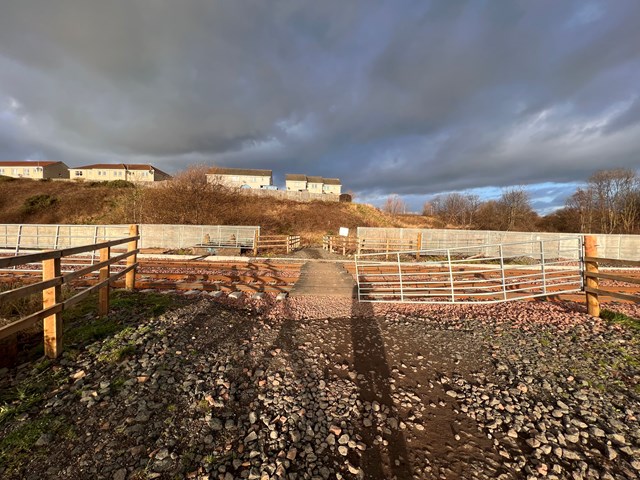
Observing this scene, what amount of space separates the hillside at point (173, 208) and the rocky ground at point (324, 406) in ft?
84.3

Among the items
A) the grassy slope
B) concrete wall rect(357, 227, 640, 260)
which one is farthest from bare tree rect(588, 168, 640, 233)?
the grassy slope

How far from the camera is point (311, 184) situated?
8625 centimetres

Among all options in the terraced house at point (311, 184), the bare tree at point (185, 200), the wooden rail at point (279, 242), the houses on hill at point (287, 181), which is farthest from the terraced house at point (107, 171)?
the wooden rail at point (279, 242)

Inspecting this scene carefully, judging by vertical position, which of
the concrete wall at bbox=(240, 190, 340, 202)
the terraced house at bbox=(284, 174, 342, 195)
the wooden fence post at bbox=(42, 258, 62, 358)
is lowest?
the wooden fence post at bbox=(42, 258, 62, 358)

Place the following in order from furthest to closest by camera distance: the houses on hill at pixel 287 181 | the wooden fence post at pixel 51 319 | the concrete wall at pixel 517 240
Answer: the houses on hill at pixel 287 181 < the concrete wall at pixel 517 240 < the wooden fence post at pixel 51 319

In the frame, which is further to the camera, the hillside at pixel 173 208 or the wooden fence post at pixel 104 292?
the hillside at pixel 173 208

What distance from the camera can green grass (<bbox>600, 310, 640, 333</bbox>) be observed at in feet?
18.0

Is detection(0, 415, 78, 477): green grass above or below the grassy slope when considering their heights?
below

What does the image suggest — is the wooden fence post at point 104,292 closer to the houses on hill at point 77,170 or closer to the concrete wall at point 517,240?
the concrete wall at point 517,240

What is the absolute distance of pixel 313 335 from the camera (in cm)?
530

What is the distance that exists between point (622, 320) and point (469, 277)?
20.2ft

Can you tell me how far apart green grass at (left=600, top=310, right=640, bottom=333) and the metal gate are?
814 millimetres

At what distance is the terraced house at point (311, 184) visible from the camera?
83.4m

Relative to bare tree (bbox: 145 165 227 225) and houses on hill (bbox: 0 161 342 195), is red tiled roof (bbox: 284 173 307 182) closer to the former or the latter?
houses on hill (bbox: 0 161 342 195)
